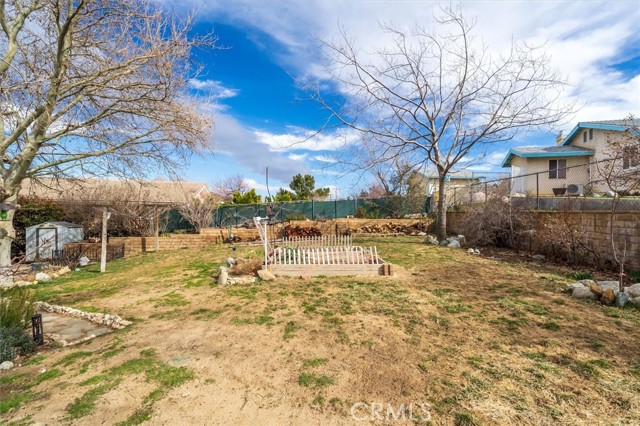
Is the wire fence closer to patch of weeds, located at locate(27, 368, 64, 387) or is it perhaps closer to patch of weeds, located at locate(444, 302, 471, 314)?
patch of weeds, located at locate(444, 302, 471, 314)

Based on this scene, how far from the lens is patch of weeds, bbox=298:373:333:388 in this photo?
2.68 meters

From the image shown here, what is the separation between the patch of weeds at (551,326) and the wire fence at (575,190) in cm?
335

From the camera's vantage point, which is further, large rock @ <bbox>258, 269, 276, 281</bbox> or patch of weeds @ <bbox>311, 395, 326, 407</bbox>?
large rock @ <bbox>258, 269, 276, 281</bbox>

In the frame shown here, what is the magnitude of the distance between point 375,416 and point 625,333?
10.9ft

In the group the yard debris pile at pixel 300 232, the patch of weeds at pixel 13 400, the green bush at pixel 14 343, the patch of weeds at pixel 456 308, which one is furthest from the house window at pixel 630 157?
the yard debris pile at pixel 300 232

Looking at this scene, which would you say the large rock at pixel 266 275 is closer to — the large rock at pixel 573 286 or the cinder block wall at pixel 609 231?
the large rock at pixel 573 286

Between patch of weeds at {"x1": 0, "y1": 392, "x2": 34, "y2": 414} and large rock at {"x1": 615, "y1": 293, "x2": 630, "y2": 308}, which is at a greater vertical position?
large rock at {"x1": 615, "y1": 293, "x2": 630, "y2": 308}

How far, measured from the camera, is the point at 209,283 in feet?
21.9

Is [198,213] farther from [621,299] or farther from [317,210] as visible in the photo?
[621,299]

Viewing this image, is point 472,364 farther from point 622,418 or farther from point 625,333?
point 625,333

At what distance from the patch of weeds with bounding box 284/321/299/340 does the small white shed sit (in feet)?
42.1

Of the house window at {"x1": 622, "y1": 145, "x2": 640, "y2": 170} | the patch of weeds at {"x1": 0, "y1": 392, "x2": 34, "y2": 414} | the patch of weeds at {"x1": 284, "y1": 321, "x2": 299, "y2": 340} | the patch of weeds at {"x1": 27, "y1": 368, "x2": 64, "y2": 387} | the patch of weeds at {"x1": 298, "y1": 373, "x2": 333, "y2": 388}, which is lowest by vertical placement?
the patch of weeds at {"x1": 27, "y1": 368, "x2": 64, "y2": 387}

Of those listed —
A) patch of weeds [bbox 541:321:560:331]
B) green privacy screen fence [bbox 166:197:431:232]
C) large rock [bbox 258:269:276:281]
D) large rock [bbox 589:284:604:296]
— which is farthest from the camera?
green privacy screen fence [bbox 166:197:431:232]

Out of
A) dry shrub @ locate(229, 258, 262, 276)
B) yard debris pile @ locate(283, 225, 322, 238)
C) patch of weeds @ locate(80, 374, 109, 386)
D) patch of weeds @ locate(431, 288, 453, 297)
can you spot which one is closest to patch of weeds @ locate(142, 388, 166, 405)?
patch of weeds @ locate(80, 374, 109, 386)
